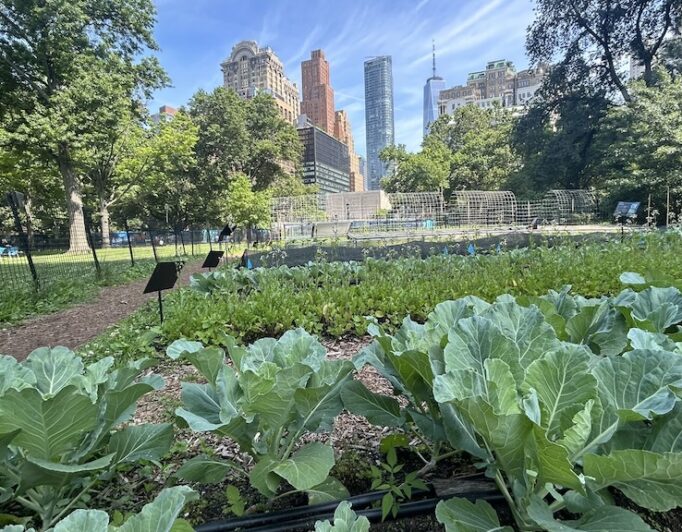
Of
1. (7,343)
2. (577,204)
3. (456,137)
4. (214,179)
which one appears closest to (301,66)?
(456,137)

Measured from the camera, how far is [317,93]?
9681 cm

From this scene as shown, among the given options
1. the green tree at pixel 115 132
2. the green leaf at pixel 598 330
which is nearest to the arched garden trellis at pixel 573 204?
the green tree at pixel 115 132

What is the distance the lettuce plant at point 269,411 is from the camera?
41.8 inches

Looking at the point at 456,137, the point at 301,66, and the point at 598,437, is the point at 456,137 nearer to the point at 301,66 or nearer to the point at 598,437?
the point at 598,437

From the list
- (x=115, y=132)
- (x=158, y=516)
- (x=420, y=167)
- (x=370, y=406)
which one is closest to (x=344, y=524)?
(x=158, y=516)

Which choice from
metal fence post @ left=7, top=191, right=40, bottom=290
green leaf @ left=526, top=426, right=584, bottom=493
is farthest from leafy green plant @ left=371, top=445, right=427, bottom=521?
metal fence post @ left=7, top=191, right=40, bottom=290


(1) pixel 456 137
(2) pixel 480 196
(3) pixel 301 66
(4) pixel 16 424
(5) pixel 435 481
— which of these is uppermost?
(3) pixel 301 66

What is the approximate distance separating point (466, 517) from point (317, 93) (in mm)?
105299

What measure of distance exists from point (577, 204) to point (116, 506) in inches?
1239

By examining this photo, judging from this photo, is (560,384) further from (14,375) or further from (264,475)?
(14,375)

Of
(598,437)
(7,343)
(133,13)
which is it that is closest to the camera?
(598,437)

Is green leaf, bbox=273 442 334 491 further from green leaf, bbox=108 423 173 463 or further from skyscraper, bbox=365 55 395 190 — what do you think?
skyscraper, bbox=365 55 395 190

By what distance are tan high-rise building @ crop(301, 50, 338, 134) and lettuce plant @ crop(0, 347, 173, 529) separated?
328 feet

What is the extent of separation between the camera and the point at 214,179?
113 ft
